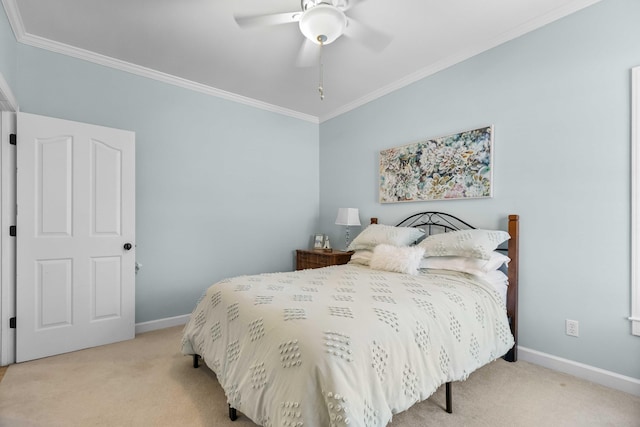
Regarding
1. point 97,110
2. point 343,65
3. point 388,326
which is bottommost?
point 388,326

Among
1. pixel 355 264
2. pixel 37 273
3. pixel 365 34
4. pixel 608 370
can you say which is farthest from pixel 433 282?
pixel 37 273

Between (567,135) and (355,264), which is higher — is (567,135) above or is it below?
above

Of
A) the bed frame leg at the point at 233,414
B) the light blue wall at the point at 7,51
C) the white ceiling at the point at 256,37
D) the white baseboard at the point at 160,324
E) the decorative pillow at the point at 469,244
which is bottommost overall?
the white baseboard at the point at 160,324

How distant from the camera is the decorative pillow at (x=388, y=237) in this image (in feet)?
9.96

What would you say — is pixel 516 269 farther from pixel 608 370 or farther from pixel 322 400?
pixel 322 400

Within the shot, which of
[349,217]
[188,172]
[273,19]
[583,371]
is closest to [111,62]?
[188,172]

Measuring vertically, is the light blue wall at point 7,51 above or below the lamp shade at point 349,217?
above

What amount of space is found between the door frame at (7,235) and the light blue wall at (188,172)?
340mm

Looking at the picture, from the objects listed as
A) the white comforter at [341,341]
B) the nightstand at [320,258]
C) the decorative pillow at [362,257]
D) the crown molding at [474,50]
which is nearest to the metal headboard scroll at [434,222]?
the decorative pillow at [362,257]

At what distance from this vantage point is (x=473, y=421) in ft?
5.77

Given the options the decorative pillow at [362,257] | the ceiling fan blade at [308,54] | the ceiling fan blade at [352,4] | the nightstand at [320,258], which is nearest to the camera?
the ceiling fan blade at [352,4]

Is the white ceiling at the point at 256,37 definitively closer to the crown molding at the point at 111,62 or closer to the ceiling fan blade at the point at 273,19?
the crown molding at the point at 111,62

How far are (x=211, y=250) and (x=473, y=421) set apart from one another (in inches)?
119

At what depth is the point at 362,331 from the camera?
56.4 inches
